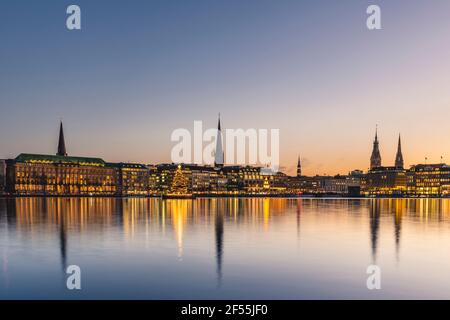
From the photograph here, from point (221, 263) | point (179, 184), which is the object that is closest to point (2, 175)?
point (179, 184)

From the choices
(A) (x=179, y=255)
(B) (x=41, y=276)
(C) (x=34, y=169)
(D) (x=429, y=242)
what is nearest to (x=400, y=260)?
(D) (x=429, y=242)

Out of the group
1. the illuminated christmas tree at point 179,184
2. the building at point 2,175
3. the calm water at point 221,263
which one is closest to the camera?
the calm water at point 221,263

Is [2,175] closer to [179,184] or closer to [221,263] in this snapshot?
[179,184]

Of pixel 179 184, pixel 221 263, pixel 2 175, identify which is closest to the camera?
A: pixel 221 263

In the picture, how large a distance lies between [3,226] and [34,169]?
169980mm

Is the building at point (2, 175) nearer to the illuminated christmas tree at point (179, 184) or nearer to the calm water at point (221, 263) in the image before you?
the illuminated christmas tree at point (179, 184)

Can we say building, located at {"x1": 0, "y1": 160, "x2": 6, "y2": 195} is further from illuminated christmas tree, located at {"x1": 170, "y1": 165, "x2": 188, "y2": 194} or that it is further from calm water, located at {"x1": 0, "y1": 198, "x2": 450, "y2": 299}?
A: calm water, located at {"x1": 0, "y1": 198, "x2": 450, "y2": 299}

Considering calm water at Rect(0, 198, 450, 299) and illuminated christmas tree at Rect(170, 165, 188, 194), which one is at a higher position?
calm water at Rect(0, 198, 450, 299)

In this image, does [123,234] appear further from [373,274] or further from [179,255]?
[373,274]

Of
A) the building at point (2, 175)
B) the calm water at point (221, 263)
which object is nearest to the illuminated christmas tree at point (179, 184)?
the calm water at point (221, 263)

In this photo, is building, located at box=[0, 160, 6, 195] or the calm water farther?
building, located at box=[0, 160, 6, 195]

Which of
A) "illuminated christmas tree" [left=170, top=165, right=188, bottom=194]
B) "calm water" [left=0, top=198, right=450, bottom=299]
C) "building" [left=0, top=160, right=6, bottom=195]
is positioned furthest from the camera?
"building" [left=0, top=160, right=6, bottom=195]

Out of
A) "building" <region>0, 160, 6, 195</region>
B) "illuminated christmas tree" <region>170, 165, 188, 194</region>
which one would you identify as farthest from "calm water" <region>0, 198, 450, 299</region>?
"building" <region>0, 160, 6, 195</region>

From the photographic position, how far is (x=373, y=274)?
19422 millimetres
